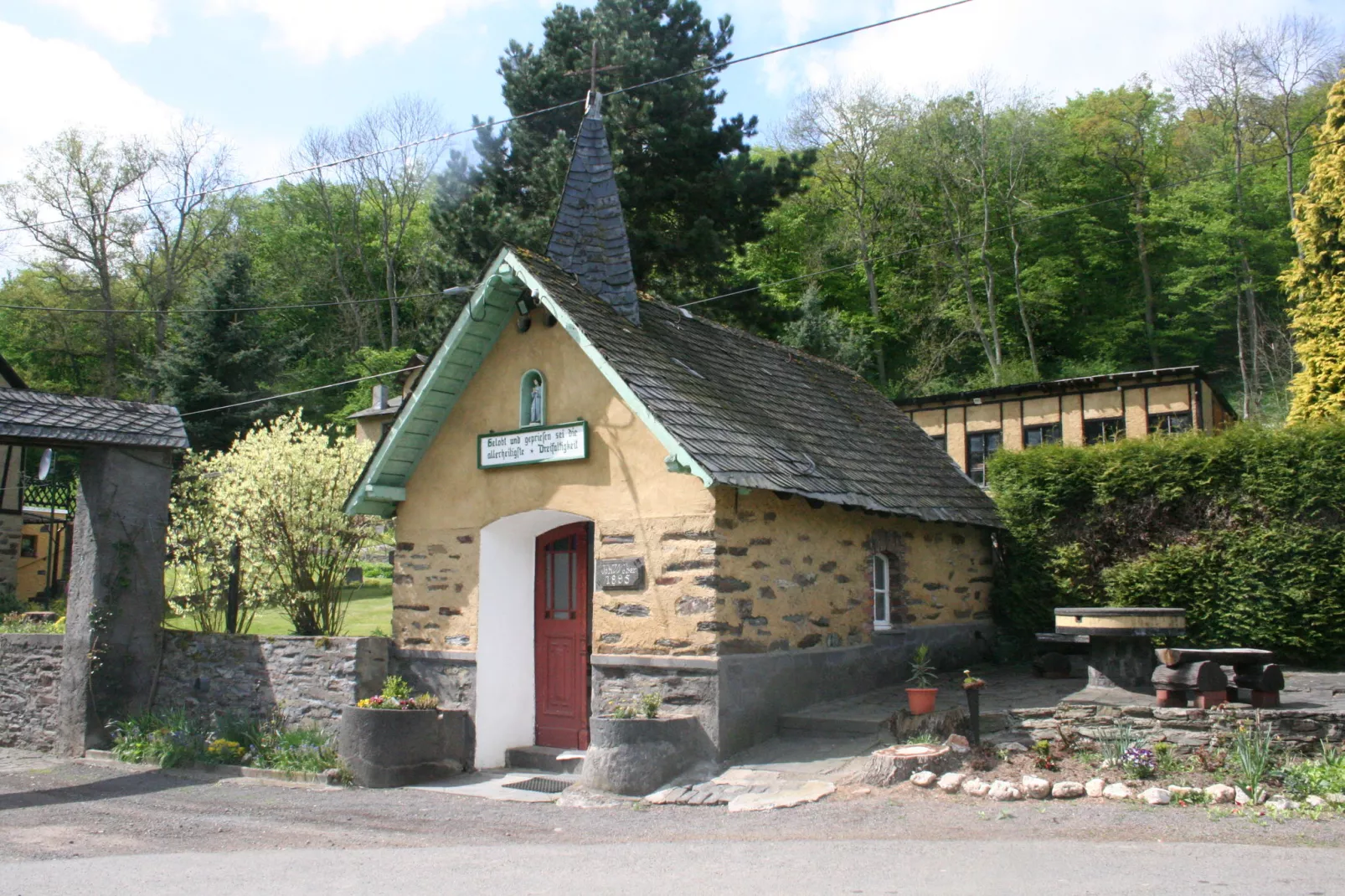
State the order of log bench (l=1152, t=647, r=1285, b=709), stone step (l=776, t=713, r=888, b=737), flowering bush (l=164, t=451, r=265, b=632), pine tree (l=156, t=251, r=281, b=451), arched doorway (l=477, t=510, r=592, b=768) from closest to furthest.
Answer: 1. log bench (l=1152, t=647, r=1285, b=709)
2. stone step (l=776, t=713, r=888, b=737)
3. arched doorway (l=477, t=510, r=592, b=768)
4. flowering bush (l=164, t=451, r=265, b=632)
5. pine tree (l=156, t=251, r=281, b=451)

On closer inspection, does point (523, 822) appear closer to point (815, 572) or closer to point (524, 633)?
point (524, 633)

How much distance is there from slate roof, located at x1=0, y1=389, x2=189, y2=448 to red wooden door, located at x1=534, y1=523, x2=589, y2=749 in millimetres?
4760

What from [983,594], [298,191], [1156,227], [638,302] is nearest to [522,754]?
[638,302]

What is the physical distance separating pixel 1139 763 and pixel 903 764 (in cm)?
188

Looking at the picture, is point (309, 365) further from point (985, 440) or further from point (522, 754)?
point (522, 754)

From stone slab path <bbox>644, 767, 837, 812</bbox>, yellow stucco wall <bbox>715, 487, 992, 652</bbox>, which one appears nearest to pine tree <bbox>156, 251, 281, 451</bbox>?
yellow stucco wall <bbox>715, 487, 992, 652</bbox>

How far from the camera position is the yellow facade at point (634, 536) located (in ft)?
32.7

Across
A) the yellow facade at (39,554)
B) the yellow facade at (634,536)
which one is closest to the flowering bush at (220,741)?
the yellow facade at (634,536)

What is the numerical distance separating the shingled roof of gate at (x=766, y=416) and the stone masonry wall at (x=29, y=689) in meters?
7.61

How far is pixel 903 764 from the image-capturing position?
29.2 feet

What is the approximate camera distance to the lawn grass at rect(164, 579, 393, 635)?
16.7 m

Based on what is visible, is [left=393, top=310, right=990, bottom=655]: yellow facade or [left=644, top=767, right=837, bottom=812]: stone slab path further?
[left=393, top=310, right=990, bottom=655]: yellow facade

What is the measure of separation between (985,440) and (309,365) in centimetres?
2732

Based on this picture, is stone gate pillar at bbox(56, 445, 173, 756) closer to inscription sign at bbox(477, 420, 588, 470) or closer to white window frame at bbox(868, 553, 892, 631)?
inscription sign at bbox(477, 420, 588, 470)
